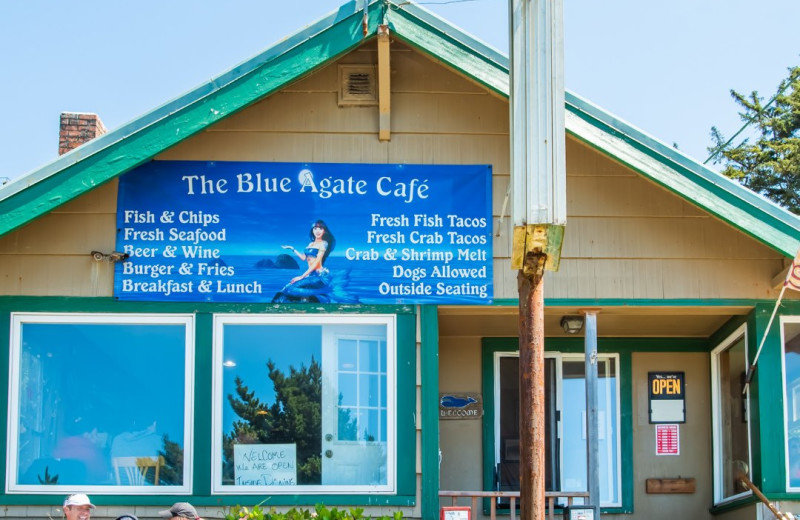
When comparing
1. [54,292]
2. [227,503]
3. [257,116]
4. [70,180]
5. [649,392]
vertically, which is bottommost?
[227,503]

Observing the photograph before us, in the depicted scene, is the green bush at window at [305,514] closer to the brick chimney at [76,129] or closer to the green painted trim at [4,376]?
the green painted trim at [4,376]

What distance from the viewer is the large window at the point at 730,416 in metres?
10.5

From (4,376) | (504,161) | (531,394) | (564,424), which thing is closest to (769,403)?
(564,424)

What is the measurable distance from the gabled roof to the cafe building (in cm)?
2

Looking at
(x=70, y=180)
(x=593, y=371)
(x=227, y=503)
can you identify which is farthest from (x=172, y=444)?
(x=593, y=371)

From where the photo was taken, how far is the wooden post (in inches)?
295

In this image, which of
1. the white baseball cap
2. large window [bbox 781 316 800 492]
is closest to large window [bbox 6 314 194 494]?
the white baseball cap

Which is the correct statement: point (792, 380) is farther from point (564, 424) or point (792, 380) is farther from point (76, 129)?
point (76, 129)

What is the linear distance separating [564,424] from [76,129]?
215 inches

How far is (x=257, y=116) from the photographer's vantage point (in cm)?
1005

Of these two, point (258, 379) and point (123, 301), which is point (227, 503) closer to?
point (258, 379)

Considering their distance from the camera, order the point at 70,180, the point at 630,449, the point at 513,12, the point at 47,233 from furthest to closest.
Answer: the point at 630,449
the point at 47,233
the point at 70,180
the point at 513,12

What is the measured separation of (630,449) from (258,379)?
3629mm

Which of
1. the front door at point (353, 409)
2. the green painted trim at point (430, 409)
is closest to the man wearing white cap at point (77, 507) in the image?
the front door at point (353, 409)
